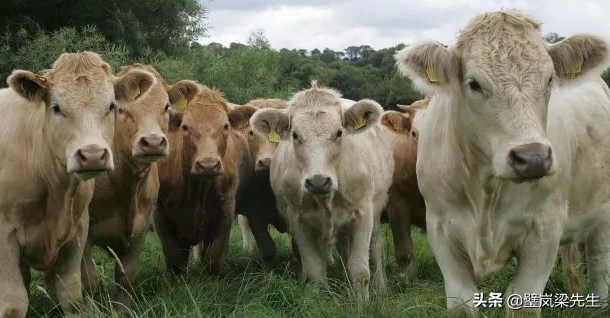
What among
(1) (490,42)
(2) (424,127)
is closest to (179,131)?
(2) (424,127)

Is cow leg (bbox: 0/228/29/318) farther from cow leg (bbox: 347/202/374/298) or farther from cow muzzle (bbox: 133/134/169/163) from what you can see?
cow leg (bbox: 347/202/374/298)

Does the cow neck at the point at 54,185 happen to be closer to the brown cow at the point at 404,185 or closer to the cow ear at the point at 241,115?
the cow ear at the point at 241,115

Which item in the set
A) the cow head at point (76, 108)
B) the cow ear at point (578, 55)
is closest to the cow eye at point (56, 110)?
the cow head at point (76, 108)

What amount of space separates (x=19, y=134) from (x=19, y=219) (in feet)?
2.17

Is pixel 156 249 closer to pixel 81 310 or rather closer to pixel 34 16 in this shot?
pixel 81 310

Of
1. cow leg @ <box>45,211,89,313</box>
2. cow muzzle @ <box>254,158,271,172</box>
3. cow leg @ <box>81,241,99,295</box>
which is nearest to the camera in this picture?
cow leg @ <box>45,211,89,313</box>

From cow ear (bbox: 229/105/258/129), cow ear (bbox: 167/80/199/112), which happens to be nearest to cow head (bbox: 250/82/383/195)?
cow ear (bbox: 229/105/258/129)

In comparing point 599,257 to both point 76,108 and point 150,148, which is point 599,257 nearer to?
point 150,148

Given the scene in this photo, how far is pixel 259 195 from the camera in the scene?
861cm

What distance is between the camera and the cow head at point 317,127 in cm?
623

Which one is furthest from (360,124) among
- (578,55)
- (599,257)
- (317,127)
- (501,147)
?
(501,147)

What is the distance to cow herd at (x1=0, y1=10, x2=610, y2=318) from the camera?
14.2 feet

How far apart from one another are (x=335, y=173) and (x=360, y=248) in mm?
984

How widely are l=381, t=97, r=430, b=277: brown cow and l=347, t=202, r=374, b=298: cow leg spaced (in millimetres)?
1279
